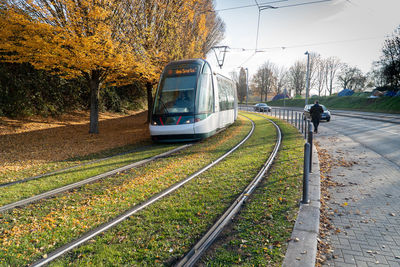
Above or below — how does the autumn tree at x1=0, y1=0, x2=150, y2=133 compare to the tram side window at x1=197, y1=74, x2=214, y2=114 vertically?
above

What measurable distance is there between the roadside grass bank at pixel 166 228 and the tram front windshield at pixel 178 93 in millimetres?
4502

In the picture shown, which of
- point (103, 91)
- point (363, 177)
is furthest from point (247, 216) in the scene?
point (103, 91)

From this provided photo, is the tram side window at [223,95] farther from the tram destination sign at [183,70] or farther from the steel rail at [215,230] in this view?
the steel rail at [215,230]

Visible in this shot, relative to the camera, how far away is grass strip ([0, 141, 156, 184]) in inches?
236

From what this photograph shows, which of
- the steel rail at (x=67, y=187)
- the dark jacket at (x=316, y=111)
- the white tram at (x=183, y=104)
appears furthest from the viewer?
the dark jacket at (x=316, y=111)

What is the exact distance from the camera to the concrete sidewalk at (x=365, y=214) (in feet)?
9.79

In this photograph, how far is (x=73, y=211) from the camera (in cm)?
407

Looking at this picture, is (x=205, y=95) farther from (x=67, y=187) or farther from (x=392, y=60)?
(x=392, y=60)

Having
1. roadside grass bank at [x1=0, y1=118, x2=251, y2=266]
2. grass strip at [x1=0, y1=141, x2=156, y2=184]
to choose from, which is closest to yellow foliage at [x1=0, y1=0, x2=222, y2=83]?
grass strip at [x1=0, y1=141, x2=156, y2=184]

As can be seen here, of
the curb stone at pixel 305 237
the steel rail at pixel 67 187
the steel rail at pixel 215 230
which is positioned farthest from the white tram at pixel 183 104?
the curb stone at pixel 305 237

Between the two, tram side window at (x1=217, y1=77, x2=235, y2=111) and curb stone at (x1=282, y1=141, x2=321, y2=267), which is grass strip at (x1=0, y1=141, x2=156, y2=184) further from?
curb stone at (x1=282, y1=141, x2=321, y2=267)

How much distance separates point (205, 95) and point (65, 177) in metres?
6.08

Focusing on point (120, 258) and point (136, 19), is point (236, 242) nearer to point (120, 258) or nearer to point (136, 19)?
point (120, 258)

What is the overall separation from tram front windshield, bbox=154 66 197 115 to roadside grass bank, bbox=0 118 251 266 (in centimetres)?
359
